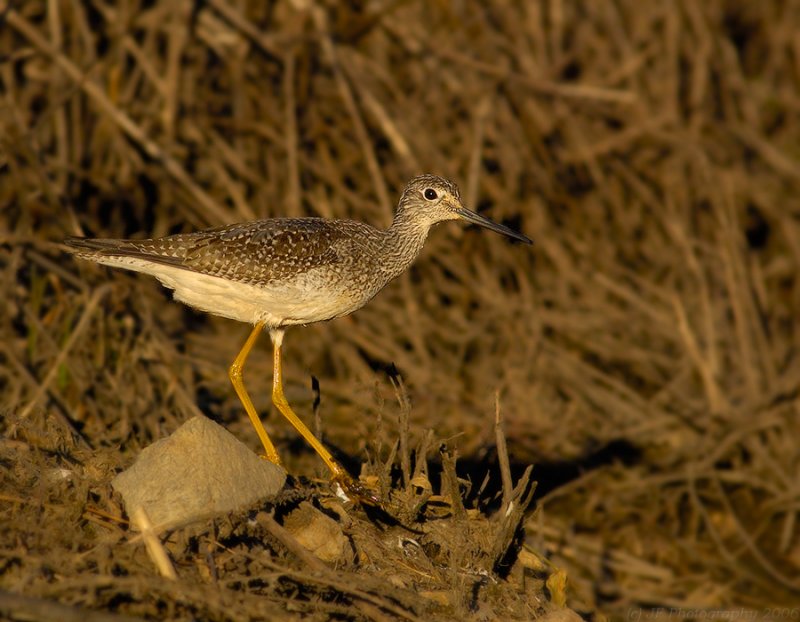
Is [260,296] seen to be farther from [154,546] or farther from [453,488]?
[154,546]

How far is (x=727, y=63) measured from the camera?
13398 mm

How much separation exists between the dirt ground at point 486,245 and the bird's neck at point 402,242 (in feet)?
3.93

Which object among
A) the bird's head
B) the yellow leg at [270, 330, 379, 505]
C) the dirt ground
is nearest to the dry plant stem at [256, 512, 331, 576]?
the yellow leg at [270, 330, 379, 505]

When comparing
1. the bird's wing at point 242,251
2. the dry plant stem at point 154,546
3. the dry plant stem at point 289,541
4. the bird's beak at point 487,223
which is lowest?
the dry plant stem at point 289,541

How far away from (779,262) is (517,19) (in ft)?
A: 13.9

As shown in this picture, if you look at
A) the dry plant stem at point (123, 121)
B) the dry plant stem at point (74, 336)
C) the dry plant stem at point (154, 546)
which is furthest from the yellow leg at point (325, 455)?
the dry plant stem at point (123, 121)

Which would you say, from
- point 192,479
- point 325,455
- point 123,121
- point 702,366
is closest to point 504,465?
point 325,455

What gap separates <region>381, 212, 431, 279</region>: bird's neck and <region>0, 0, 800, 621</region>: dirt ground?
1197 mm

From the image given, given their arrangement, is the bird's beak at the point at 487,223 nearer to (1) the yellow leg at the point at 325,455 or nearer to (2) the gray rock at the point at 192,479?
(1) the yellow leg at the point at 325,455

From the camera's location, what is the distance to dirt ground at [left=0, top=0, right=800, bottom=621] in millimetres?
9203

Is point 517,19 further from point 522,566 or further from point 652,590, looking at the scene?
point 522,566

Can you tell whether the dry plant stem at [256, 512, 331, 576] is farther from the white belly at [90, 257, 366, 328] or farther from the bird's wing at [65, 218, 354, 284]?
the bird's wing at [65, 218, 354, 284]

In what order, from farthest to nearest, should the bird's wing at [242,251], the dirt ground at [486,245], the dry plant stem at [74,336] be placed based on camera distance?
the dirt ground at [486,245]
the dry plant stem at [74,336]
the bird's wing at [242,251]

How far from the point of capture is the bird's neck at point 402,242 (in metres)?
7.56
